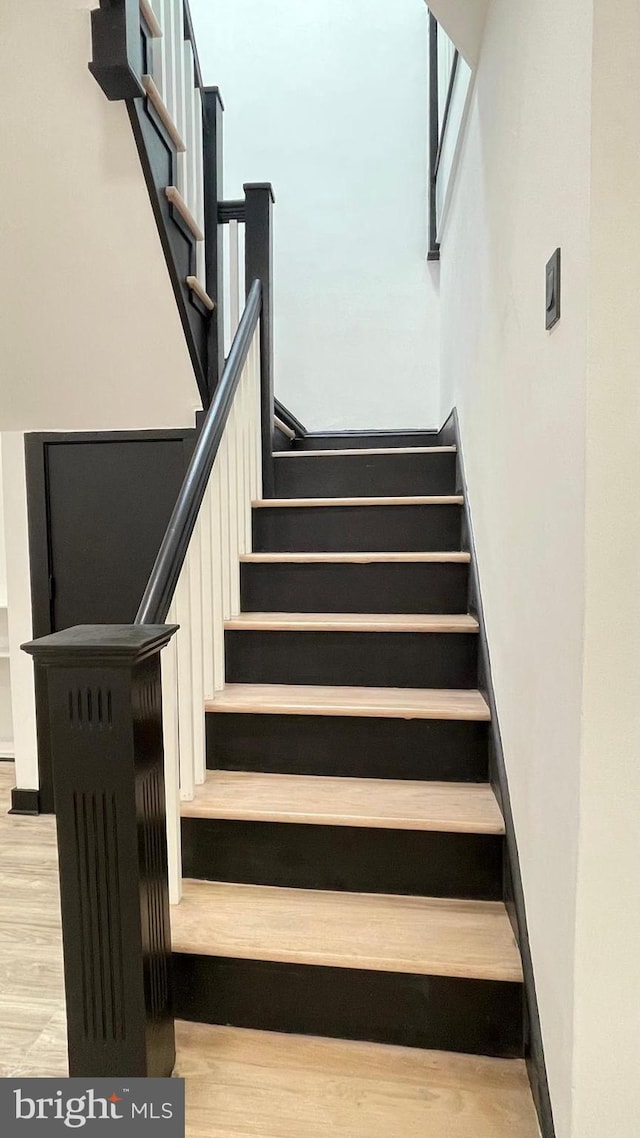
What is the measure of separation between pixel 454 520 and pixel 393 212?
229 cm

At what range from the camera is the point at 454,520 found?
2.47 m

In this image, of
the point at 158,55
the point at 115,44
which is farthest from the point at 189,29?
the point at 115,44

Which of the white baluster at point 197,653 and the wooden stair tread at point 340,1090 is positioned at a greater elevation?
the white baluster at point 197,653

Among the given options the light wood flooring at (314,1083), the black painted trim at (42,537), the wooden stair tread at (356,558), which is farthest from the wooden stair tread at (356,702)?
the black painted trim at (42,537)

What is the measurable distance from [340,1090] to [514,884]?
54cm

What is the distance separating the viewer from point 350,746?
189 centimetres

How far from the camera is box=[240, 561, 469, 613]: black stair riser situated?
2244mm

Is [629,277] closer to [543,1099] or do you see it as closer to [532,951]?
[532,951]

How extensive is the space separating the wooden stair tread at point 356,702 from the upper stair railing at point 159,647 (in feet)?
0.38

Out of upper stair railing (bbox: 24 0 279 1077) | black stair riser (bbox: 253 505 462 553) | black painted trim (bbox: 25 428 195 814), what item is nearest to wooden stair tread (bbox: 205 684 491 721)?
upper stair railing (bbox: 24 0 279 1077)

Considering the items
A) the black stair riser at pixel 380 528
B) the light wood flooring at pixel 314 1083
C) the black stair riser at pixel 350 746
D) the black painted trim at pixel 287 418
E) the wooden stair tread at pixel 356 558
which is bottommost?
the light wood flooring at pixel 314 1083

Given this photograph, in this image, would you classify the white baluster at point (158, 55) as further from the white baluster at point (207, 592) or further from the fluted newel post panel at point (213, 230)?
the white baluster at point (207, 592)

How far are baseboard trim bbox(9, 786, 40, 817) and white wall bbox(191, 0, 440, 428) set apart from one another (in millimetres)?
2461

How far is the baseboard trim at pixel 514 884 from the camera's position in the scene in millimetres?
1229
